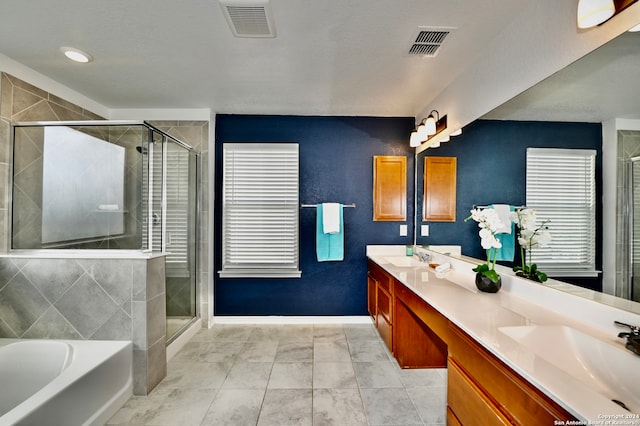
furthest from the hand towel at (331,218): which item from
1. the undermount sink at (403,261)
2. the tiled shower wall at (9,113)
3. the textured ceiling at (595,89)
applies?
the tiled shower wall at (9,113)

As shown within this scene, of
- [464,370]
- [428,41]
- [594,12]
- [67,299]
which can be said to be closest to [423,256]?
[464,370]

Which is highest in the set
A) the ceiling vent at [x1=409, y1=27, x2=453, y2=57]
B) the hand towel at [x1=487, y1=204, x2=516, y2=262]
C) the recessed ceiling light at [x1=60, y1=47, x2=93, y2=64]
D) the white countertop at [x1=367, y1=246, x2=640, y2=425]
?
the recessed ceiling light at [x1=60, y1=47, x2=93, y2=64]

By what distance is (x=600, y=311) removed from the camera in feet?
3.66

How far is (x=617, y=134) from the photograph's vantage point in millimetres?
1065

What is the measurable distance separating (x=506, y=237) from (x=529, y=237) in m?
0.18

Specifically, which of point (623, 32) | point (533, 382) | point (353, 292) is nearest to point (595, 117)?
point (623, 32)

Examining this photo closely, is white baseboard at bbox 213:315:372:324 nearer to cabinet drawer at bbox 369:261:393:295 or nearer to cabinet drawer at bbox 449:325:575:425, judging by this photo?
cabinet drawer at bbox 369:261:393:295

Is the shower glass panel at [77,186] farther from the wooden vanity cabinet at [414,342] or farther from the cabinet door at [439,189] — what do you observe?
the cabinet door at [439,189]

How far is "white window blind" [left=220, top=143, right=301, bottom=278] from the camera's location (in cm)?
301

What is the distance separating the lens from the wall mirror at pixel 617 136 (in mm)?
1000

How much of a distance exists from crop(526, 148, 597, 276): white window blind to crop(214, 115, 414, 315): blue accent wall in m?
1.58

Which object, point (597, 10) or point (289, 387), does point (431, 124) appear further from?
point (289, 387)

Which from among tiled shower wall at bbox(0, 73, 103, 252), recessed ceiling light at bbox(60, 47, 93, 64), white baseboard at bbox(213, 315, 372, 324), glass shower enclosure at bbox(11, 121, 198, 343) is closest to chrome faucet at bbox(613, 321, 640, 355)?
white baseboard at bbox(213, 315, 372, 324)

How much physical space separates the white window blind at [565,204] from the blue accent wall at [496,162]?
3 cm
